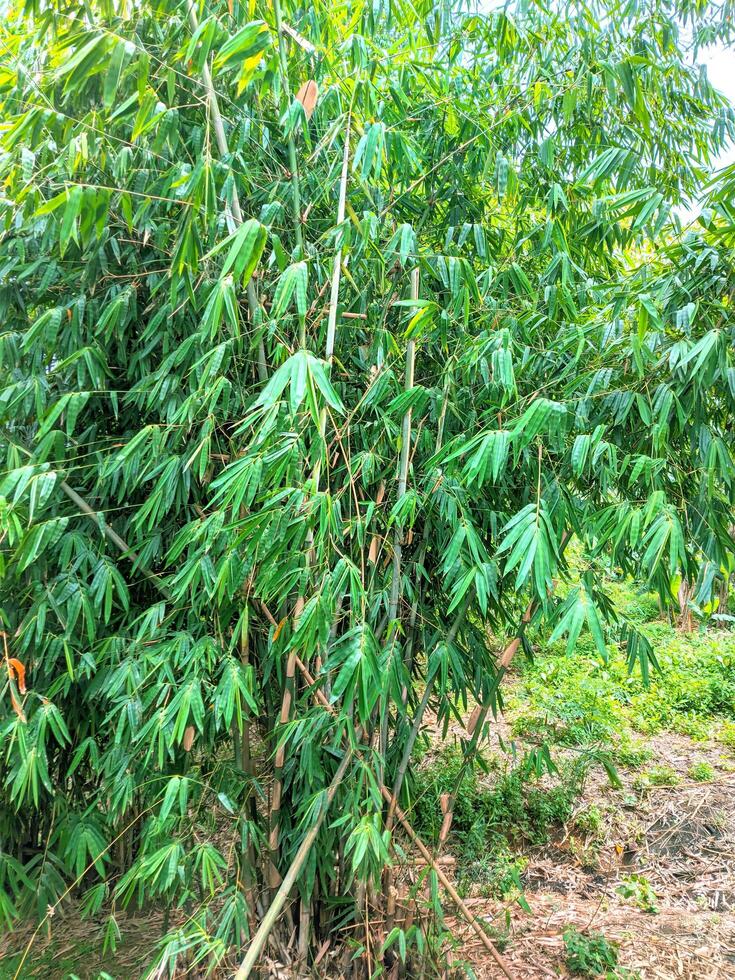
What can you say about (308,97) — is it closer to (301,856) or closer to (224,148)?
(224,148)

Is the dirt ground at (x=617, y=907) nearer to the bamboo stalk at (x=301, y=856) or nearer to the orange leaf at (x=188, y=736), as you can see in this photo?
the bamboo stalk at (x=301, y=856)

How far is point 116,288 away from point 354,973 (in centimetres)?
198

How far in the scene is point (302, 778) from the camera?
185 centimetres

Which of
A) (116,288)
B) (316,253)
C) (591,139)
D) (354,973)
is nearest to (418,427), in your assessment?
(316,253)

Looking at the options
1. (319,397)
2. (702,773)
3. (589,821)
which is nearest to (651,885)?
(589,821)

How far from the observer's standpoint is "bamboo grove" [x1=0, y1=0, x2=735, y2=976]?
151cm

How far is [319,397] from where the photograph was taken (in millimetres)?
1561

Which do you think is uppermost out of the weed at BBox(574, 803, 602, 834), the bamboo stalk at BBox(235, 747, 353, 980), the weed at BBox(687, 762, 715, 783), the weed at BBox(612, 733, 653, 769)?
the bamboo stalk at BBox(235, 747, 353, 980)

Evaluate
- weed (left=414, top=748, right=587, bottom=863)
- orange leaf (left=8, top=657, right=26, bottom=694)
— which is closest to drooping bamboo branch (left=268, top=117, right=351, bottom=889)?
orange leaf (left=8, top=657, right=26, bottom=694)

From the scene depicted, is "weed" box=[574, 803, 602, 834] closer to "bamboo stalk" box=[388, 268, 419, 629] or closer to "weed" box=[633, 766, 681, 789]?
"weed" box=[633, 766, 681, 789]

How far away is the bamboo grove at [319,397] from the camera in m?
1.51

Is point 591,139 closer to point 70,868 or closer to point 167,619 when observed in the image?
point 167,619

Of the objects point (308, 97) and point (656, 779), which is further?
point (656, 779)

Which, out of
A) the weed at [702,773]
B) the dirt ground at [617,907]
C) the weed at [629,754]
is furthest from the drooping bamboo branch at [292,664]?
the weed at [702,773]
